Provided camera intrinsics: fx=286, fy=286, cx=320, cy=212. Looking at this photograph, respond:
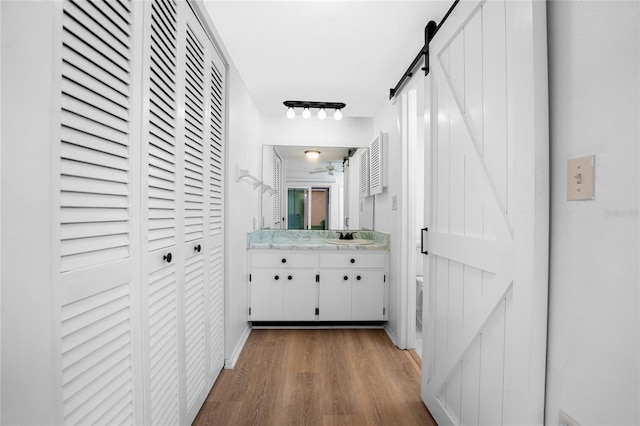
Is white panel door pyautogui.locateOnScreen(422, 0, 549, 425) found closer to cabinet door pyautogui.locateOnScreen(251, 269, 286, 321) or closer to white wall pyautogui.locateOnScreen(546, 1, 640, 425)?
white wall pyautogui.locateOnScreen(546, 1, 640, 425)

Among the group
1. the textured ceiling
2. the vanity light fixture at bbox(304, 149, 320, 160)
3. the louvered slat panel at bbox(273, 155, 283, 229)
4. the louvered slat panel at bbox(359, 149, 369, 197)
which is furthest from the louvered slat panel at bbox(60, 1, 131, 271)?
the louvered slat panel at bbox(359, 149, 369, 197)

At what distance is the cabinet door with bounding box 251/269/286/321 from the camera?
270 cm

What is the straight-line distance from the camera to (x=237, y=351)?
2.24 m

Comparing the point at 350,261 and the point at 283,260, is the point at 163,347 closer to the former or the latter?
the point at 283,260

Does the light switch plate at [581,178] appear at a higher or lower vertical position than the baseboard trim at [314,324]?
higher

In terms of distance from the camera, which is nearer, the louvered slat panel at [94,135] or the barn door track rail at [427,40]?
the louvered slat panel at [94,135]

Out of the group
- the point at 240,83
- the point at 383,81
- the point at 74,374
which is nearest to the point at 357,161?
the point at 383,81

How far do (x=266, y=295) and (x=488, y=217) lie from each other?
6.93 ft

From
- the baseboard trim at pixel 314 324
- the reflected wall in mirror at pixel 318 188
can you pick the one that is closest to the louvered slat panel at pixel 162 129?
the baseboard trim at pixel 314 324

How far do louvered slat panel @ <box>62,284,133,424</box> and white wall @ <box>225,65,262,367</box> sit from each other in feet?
3.66

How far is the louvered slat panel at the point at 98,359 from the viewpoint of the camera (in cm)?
71

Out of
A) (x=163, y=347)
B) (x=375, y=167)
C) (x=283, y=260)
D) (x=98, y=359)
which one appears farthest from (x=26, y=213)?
(x=375, y=167)

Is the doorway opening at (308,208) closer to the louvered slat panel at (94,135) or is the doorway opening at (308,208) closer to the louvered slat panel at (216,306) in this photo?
the louvered slat panel at (216,306)

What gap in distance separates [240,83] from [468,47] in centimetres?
169
